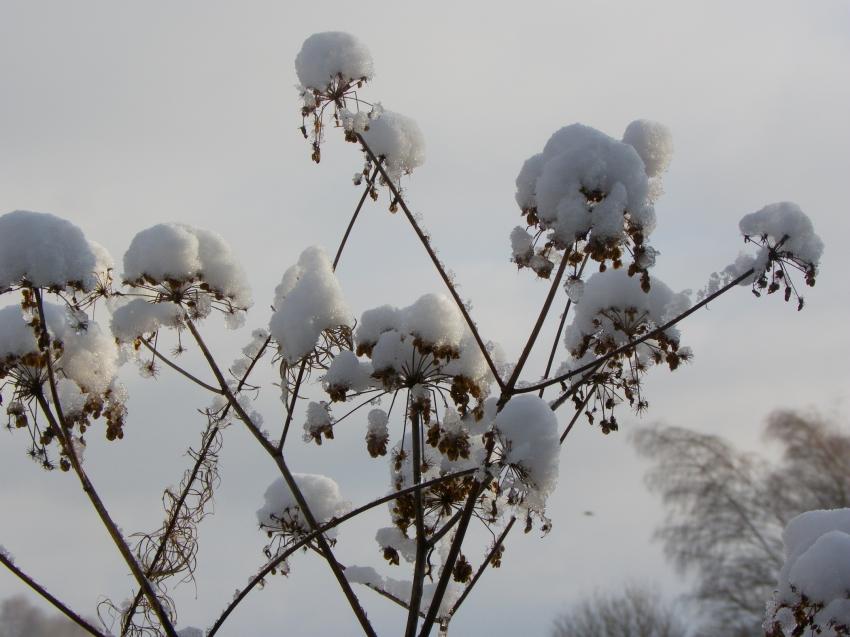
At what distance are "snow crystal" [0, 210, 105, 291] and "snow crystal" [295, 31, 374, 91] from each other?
2.65 ft

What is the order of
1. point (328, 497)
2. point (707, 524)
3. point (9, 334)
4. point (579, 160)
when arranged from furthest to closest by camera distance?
1. point (707, 524)
2. point (328, 497)
3. point (9, 334)
4. point (579, 160)

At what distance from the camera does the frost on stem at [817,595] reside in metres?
2.85

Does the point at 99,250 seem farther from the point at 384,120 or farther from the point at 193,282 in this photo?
the point at 384,120

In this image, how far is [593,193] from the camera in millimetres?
2508

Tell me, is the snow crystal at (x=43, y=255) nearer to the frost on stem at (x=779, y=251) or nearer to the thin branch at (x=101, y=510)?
the thin branch at (x=101, y=510)

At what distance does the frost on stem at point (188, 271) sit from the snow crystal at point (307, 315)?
220 mm

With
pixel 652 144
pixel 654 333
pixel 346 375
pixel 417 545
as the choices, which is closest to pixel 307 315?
pixel 346 375

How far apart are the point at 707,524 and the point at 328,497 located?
25260 mm

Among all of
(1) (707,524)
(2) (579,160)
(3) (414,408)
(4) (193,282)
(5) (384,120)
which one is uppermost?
(1) (707,524)

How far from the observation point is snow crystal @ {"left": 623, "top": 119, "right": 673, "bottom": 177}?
2.95m

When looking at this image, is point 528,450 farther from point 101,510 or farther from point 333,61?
point 333,61

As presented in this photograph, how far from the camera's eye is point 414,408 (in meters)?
2.70

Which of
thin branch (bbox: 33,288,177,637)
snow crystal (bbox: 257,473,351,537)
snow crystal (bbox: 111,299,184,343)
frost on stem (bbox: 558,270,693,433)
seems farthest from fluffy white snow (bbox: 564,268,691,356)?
thin branch (bbox: 33,288,177,637)

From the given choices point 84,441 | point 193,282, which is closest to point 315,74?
point 193,282
